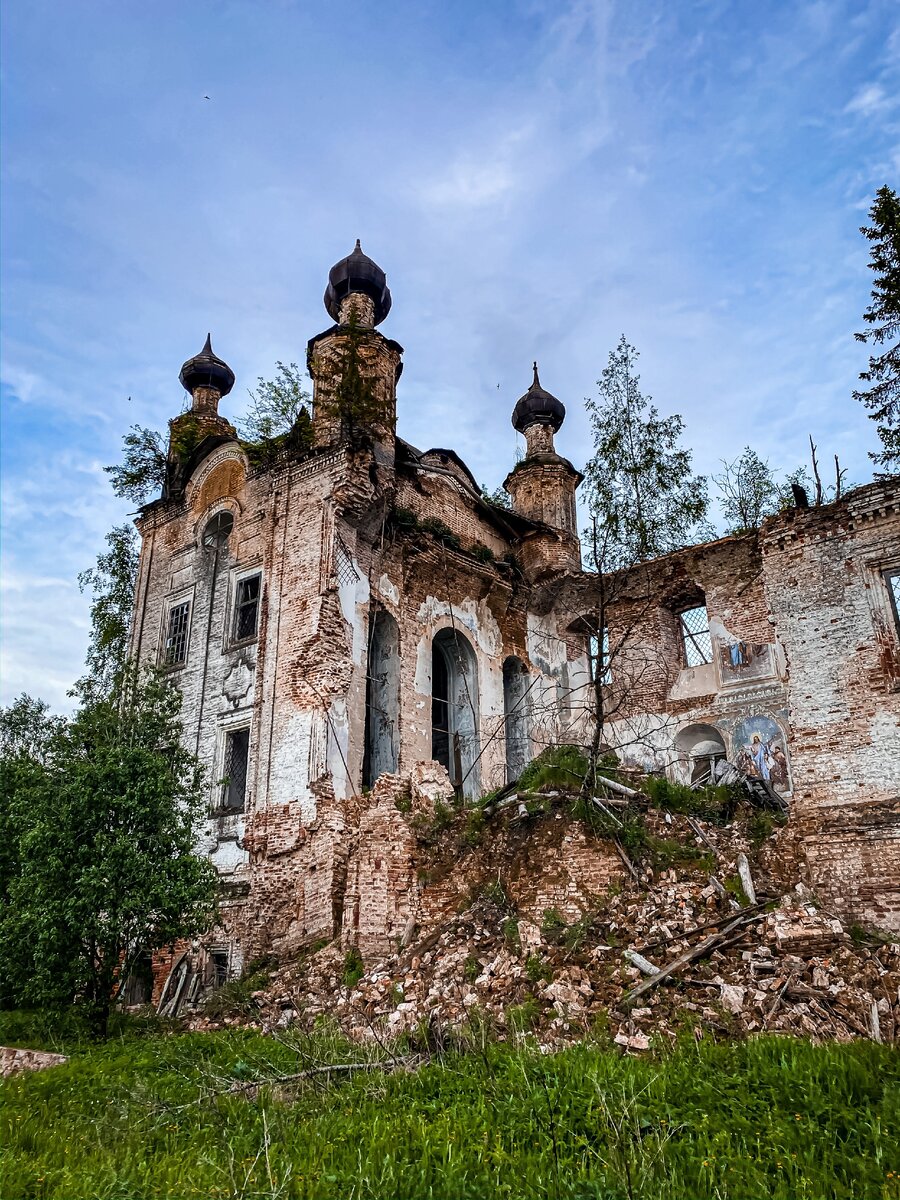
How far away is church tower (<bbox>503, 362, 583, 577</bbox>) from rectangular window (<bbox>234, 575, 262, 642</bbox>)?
6.68m

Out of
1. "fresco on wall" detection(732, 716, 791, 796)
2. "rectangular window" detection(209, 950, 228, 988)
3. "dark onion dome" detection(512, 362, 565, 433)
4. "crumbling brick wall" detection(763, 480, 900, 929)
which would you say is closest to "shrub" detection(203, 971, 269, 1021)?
"rectangular window" detection(209, 950, 228, 988)

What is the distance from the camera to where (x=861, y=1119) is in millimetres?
5266

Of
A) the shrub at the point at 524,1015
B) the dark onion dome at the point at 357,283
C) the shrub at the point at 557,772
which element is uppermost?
the dark onion dome at the point at 357,283

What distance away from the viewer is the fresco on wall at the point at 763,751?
16062 millimetres

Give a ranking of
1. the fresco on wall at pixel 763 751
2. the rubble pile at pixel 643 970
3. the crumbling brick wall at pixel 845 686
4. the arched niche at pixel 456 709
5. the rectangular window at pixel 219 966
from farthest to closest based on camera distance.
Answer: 1. the arched niche at pixel 456 709
2. the fresco on wall at pixel 763 751
3. the rectangular window at pixel 219 966
4. the crumbling brick wall at pixel 845 686
5. the rubble pile at pixel 643 970

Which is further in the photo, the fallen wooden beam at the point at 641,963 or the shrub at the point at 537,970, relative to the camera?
the shrub at the point at 537,970

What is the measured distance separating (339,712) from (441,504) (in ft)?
20.1

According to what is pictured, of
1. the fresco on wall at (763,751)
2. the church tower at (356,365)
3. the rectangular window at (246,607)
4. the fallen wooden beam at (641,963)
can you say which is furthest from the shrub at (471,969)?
the church tower at (356,365)

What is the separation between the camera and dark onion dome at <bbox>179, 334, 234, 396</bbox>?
22.3m

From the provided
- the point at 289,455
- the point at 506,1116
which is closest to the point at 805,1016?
the point at 506,1116

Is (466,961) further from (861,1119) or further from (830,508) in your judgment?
(830,508)

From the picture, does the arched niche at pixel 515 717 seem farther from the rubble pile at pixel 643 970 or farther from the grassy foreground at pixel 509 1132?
the grassy foreground at pixel 509 1132

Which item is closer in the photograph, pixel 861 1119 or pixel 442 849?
pixel 861 1119

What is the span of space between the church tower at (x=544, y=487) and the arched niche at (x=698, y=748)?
5.01 m
